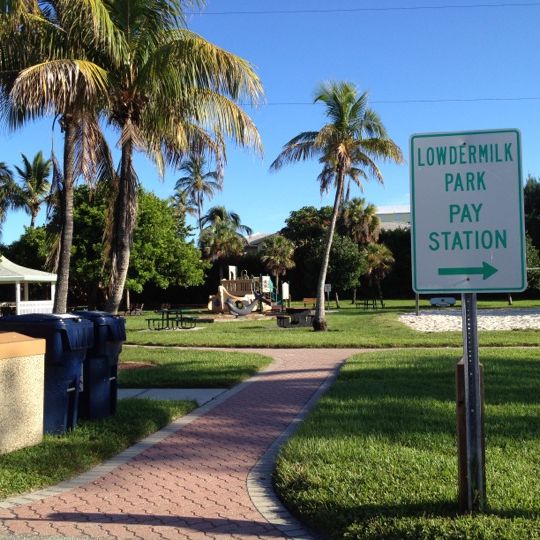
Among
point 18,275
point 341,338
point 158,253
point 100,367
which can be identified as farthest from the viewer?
point 158,253

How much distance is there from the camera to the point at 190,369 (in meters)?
12.7

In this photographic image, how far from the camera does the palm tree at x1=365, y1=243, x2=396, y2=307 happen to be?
50287 millimetres

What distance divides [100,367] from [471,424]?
4756 millimetres

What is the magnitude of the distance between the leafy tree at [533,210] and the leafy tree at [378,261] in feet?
37.6

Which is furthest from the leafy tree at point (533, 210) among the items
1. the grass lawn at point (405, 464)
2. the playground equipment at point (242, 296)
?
the grass lawn at point (405, 464)

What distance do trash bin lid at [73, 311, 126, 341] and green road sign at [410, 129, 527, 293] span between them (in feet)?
14.6

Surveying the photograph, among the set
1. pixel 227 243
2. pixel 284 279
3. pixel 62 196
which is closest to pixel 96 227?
pixel 227 243

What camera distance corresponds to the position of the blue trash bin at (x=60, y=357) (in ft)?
22.9

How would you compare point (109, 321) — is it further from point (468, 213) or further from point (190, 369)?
point (190, 369)

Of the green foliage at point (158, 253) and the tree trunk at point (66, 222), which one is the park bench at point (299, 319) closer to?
the tree trunk at point (66, 222)

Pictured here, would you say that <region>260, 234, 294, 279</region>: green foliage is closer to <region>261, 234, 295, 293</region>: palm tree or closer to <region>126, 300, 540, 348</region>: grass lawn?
<region>261, 234, 295, 293</region>: palm tree

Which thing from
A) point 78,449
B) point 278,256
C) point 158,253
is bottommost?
point 78,449

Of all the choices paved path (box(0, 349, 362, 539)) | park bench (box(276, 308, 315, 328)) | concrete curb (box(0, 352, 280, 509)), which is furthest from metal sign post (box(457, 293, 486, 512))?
park bench (box(276, 308, 315, 328))

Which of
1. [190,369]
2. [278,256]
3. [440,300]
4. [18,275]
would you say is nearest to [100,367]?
[440,300]
